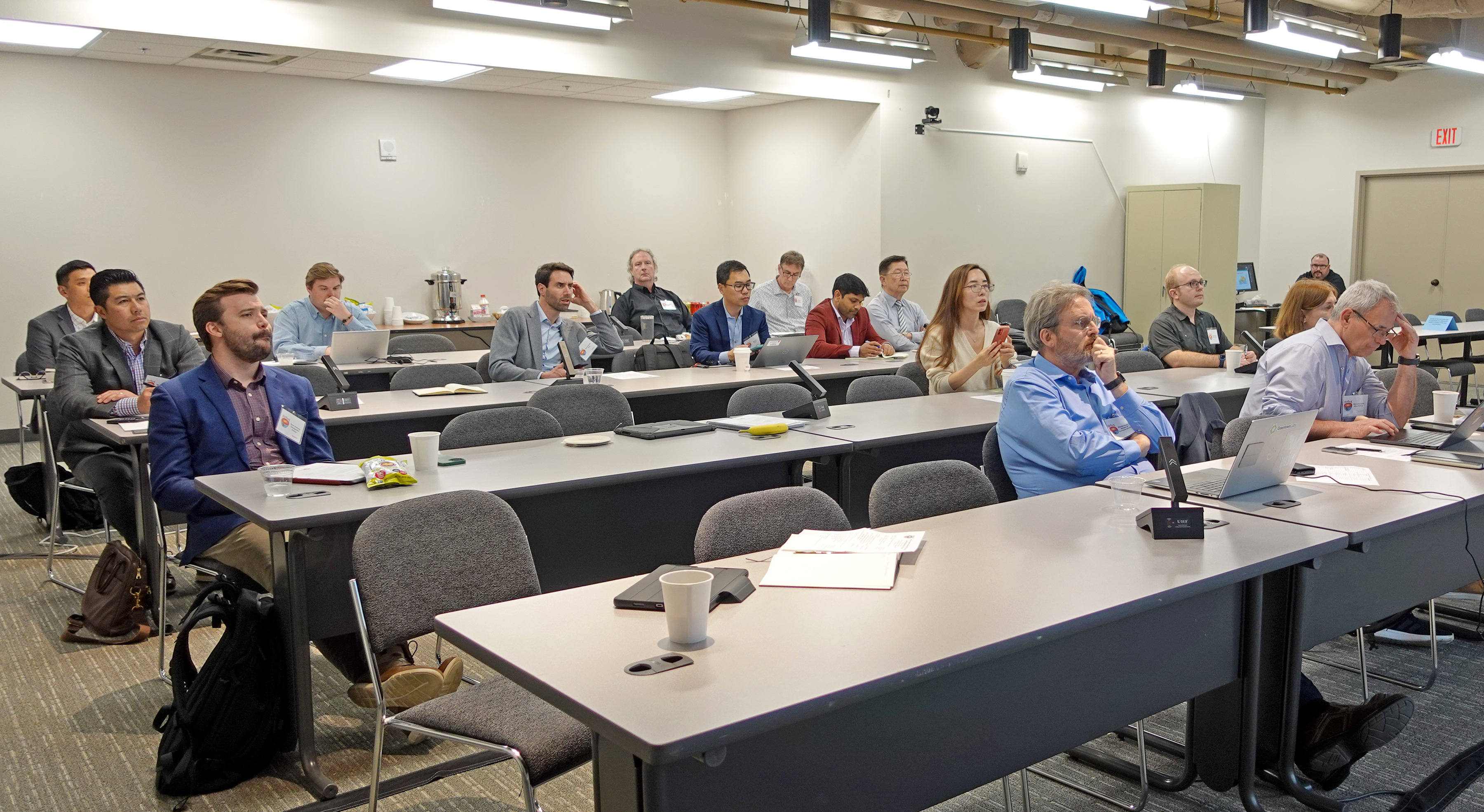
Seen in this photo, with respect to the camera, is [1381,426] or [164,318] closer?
[1381,426]

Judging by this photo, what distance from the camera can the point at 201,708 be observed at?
9.53ft

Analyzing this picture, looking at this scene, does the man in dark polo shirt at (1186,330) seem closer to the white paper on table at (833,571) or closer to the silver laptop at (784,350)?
the silver laptop at (784,350)

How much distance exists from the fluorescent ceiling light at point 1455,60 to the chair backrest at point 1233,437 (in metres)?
8.50

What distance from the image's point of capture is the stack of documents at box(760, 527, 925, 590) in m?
2.18

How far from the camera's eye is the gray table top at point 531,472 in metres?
2.86

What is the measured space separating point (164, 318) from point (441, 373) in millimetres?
4390

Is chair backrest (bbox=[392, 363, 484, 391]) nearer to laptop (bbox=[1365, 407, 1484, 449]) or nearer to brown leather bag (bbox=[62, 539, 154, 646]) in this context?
brown leather bag (bbox=[62, 539, 154, 646])

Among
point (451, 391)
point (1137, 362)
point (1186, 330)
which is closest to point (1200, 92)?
point (1186, 330)

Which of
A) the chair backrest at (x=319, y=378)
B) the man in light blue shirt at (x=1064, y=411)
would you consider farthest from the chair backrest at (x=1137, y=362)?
the chair backrest at (x=319, y=378)

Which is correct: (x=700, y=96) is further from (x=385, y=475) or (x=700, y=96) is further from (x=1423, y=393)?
(x=385, y=475)

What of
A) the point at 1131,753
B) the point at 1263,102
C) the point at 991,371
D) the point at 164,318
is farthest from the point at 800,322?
the point at 1263,102

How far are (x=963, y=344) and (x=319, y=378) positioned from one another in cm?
328

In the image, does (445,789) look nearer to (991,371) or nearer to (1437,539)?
(1437,539)

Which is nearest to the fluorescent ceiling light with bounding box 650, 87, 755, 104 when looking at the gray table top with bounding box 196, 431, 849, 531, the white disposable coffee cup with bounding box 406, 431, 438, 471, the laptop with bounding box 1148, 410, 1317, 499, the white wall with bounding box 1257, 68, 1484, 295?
the gray table top with bounding box 196, 431, 849, 531
